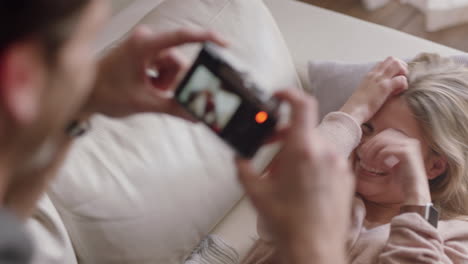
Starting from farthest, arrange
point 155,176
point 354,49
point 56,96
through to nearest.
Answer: point 354,49 → point 155,176 → point 56,96

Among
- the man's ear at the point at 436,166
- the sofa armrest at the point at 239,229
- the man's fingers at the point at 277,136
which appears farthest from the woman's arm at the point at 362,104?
the man's fingers at the point at 277,136

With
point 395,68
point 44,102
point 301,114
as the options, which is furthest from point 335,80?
point 44,102

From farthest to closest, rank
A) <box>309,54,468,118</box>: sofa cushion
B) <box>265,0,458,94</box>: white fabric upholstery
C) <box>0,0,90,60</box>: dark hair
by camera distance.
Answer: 1. <box>265,0,458,94</box>: white fabric upholstery
2. <box>309,54,468,118</box>: sofa cushion
3. <box>0,0,90,60</box>: dark hair

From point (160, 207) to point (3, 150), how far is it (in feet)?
2.31

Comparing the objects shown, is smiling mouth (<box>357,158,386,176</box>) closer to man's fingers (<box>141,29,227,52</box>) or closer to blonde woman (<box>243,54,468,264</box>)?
blonde woman (<box>243,54,468,264</box>)

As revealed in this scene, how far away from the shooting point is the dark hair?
1.42 ft

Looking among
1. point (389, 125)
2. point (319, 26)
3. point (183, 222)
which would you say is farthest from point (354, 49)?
point (183, 222)

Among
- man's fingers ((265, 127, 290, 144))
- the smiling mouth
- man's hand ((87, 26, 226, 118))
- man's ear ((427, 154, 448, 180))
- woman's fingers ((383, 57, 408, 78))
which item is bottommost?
man's ear ((427, 154, 448, 180))

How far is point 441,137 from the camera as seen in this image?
3.97 ft

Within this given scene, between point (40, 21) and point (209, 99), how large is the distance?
1.16ft

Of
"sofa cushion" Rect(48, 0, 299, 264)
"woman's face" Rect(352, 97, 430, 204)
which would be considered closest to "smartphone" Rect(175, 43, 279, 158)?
"sofa cushion" Rect(48, 0, 299, 264)

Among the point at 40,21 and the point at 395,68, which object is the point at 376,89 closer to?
the point at 395,68

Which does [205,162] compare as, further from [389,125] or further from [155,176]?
[389,125]

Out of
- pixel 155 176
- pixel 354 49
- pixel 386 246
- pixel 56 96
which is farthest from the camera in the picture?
pixel 354 49
